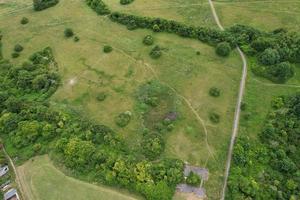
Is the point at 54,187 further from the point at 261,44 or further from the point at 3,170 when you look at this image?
the point at 261,44

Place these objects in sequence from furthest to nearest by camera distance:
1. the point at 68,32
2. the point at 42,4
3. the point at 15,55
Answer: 1. the point at 42,4
2. the point at 68,32
3. the point at 15,55

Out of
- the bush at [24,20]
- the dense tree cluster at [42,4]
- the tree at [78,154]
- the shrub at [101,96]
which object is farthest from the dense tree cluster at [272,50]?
the bush at [24,20]

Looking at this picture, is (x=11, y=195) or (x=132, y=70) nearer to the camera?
(x=11, y=195)

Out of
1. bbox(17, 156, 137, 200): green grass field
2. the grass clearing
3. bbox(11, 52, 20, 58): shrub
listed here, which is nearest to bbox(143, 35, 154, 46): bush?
the grass clearing

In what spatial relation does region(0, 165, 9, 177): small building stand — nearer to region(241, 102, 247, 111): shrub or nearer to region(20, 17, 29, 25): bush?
region(241, 102, 247, 111): shrub

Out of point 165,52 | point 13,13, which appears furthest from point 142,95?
point 13,13

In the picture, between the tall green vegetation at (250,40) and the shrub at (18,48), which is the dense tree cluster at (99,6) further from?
the shrub at (18,48)

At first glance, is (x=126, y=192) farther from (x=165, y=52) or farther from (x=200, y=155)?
(x=165, y=52)

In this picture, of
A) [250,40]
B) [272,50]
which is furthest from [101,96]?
[272,50]
